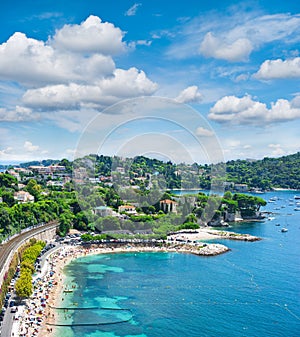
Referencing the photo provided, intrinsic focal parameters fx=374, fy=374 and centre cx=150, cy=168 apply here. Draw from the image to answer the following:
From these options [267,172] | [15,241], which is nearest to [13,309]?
[15,241]

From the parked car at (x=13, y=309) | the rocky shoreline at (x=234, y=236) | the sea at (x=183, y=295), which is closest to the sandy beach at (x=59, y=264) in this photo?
the rocky shoreline at (x=234, y=236)

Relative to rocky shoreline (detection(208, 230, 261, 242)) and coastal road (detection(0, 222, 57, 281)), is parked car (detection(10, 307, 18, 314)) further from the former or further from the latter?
rocky shoreline (detection(208, 230, 261, 242))

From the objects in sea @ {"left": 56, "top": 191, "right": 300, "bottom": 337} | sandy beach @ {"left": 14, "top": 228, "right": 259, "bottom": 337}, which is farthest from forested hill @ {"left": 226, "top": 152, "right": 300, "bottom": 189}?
sea @ {"left": 56, "top": 191, "right": 300, "bottom": 337}

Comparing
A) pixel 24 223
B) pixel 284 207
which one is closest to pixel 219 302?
pixel 24 223

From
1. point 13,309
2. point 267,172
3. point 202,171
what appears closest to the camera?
point 13,309

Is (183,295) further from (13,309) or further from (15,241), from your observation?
(15,241)

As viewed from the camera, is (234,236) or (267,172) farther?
(267,172)
